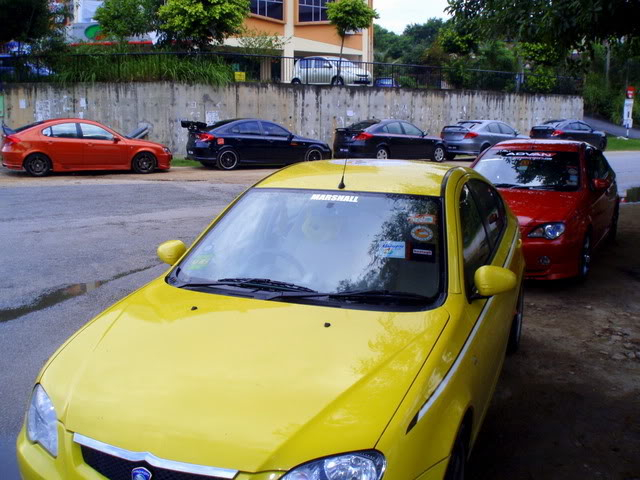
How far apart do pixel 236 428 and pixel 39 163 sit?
50.3ft

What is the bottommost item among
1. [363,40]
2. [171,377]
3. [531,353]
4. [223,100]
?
[531,353]

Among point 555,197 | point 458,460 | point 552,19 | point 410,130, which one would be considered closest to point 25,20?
point 410,130

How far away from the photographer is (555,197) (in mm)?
7512

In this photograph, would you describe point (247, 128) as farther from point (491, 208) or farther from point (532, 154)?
point (491, 208)

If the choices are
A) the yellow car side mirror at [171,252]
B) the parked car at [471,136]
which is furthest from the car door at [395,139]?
the yellow car side mirror at [171,252]

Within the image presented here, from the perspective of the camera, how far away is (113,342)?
3.05m

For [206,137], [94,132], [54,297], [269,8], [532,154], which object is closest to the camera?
[54,297]

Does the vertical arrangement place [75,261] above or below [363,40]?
below

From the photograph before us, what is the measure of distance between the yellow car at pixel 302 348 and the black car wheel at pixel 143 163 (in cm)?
1359

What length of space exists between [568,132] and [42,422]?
28.4 m

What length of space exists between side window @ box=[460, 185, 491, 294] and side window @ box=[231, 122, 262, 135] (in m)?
15.3

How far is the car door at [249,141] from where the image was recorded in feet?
61.9

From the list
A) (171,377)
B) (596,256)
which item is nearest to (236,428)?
(171,377)

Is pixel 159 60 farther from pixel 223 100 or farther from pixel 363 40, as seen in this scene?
pixel 363 40
